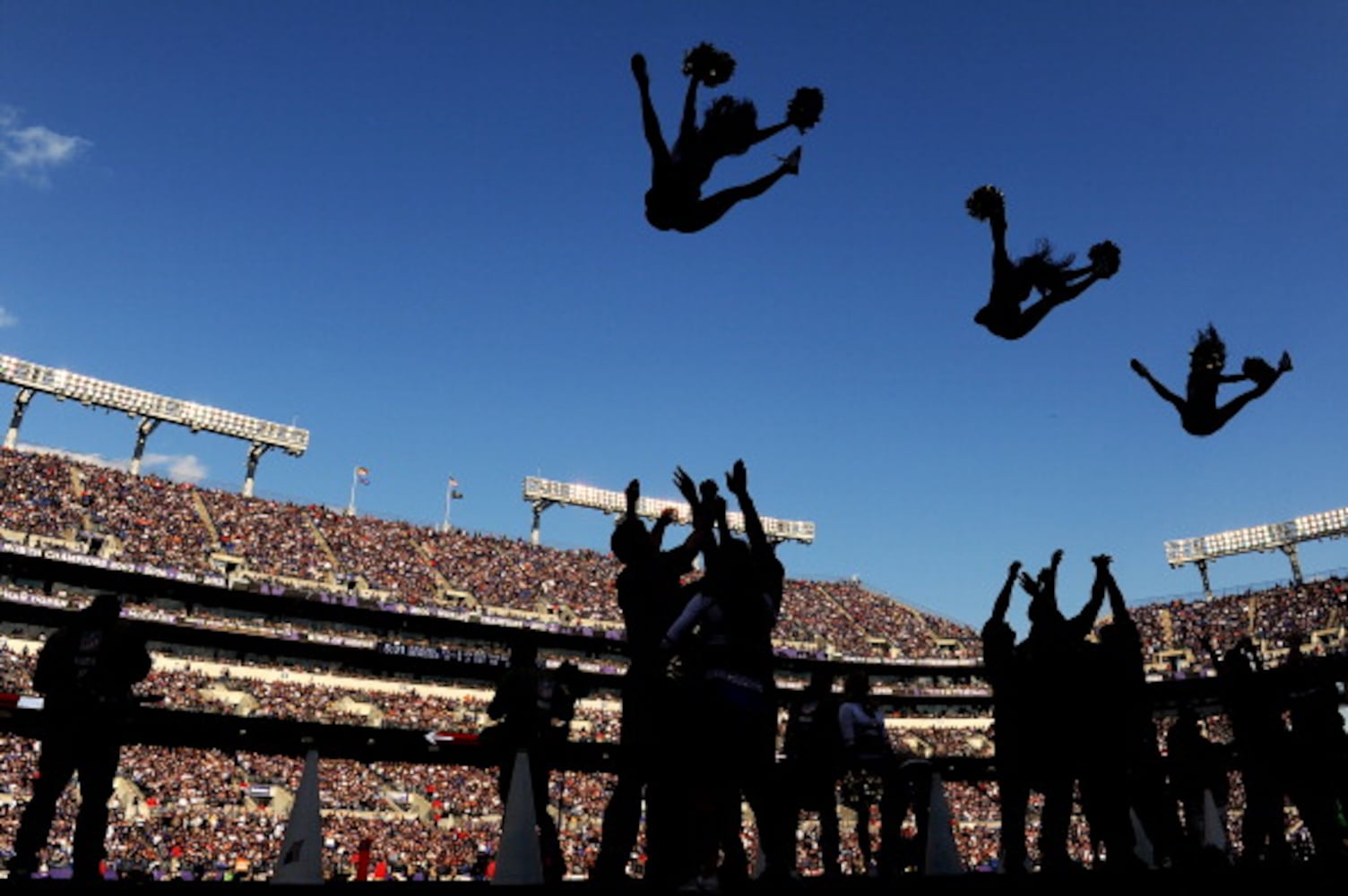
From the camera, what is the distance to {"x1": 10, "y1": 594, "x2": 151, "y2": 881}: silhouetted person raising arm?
5434 millimetres

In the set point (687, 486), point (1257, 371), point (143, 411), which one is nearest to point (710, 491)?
point (687, 486)

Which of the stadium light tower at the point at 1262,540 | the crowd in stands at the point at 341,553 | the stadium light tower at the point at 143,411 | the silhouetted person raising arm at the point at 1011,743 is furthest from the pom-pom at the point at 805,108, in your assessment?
the stadium light tower at the point at 1262,540

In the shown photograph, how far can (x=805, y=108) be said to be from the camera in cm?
800

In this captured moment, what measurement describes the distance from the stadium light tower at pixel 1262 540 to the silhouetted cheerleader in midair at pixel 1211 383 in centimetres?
6353

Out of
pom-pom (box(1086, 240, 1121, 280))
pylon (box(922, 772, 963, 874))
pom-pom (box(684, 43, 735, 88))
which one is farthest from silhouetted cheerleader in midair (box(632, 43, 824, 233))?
pylon (box(922, 772, 963, 874))

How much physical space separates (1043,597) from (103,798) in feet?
23.2

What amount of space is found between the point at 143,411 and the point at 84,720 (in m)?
60.3

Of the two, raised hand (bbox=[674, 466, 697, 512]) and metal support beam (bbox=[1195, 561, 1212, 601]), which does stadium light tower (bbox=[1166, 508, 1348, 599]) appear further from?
raised hand (bbox=[674, 466, 697, 512])

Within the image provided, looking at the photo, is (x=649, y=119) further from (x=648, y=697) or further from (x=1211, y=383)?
(x=1211, y=383)

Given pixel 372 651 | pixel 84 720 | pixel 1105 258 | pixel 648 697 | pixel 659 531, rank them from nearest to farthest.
Result: pixel 84 720 → pixel 648 697 → pixel 659 531 → pixel 1105 258 → pixel 372 651

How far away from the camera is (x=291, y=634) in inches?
1748

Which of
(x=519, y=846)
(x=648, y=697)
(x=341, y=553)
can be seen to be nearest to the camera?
(x=519, y=846)

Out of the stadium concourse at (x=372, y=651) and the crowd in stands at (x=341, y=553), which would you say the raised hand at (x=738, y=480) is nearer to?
the stadium concourse at (x=372, y=651)

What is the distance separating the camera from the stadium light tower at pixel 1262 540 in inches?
2596
